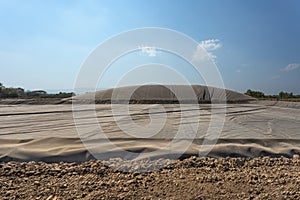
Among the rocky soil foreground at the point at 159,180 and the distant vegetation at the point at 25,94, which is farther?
the distant vegetation at the point at 25,94

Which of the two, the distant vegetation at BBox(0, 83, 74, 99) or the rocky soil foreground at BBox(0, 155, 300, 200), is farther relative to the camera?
the distant vegetation at BBox(0, 83, 74, 99)

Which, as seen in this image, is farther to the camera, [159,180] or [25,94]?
[25,94]

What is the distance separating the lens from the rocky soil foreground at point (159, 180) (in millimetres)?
1837

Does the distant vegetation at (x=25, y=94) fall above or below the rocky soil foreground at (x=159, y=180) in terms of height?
above

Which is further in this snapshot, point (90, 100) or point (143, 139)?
point (90, 100)

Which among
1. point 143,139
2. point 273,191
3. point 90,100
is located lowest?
point 273,191

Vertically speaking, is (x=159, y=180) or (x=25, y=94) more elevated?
(x=25, y=94)

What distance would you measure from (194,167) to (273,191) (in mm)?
815

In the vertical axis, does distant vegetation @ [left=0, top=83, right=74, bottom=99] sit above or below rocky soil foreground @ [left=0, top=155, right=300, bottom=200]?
above

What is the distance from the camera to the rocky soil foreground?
6.03 ft

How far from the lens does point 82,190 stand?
1886mm

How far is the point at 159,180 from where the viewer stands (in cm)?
211

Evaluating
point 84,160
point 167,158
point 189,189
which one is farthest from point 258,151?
point 84,160

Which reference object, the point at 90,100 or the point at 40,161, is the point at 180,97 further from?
the point at 40,161
